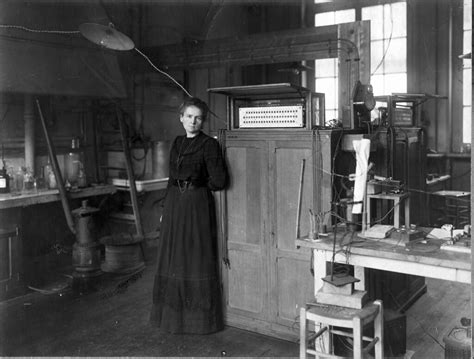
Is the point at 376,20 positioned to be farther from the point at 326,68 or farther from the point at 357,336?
the point at 357,336

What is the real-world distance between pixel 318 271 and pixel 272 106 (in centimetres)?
145

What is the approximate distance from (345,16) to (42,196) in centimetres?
680

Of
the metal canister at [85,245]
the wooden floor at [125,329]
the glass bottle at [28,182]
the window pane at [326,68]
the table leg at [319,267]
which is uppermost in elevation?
the window pane at [326,68]

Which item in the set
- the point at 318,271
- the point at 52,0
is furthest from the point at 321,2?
the point at 318,271

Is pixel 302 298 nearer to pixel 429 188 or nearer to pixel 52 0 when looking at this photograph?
pixel 429 188

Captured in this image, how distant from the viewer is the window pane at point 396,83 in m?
8.96

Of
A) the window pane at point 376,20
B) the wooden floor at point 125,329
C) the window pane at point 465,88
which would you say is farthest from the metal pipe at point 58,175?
the window pane at point 465,88

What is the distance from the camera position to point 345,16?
978cm

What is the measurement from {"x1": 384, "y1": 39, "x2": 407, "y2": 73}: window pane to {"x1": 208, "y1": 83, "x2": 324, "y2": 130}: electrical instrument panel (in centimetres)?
541

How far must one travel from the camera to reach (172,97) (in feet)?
27.0

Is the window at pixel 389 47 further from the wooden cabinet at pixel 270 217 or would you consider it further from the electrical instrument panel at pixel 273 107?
the wooden cabinet at pixel 270 217

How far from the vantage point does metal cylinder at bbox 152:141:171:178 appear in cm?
771

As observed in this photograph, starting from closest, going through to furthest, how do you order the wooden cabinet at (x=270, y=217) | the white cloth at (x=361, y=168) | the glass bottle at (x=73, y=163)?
the white cloth at (x=361, y=168) < the wooden cabinet at (x=270, y=217) < the glass bottle at (x=73, y=163)

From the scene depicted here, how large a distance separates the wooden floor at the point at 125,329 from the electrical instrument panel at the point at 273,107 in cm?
179
